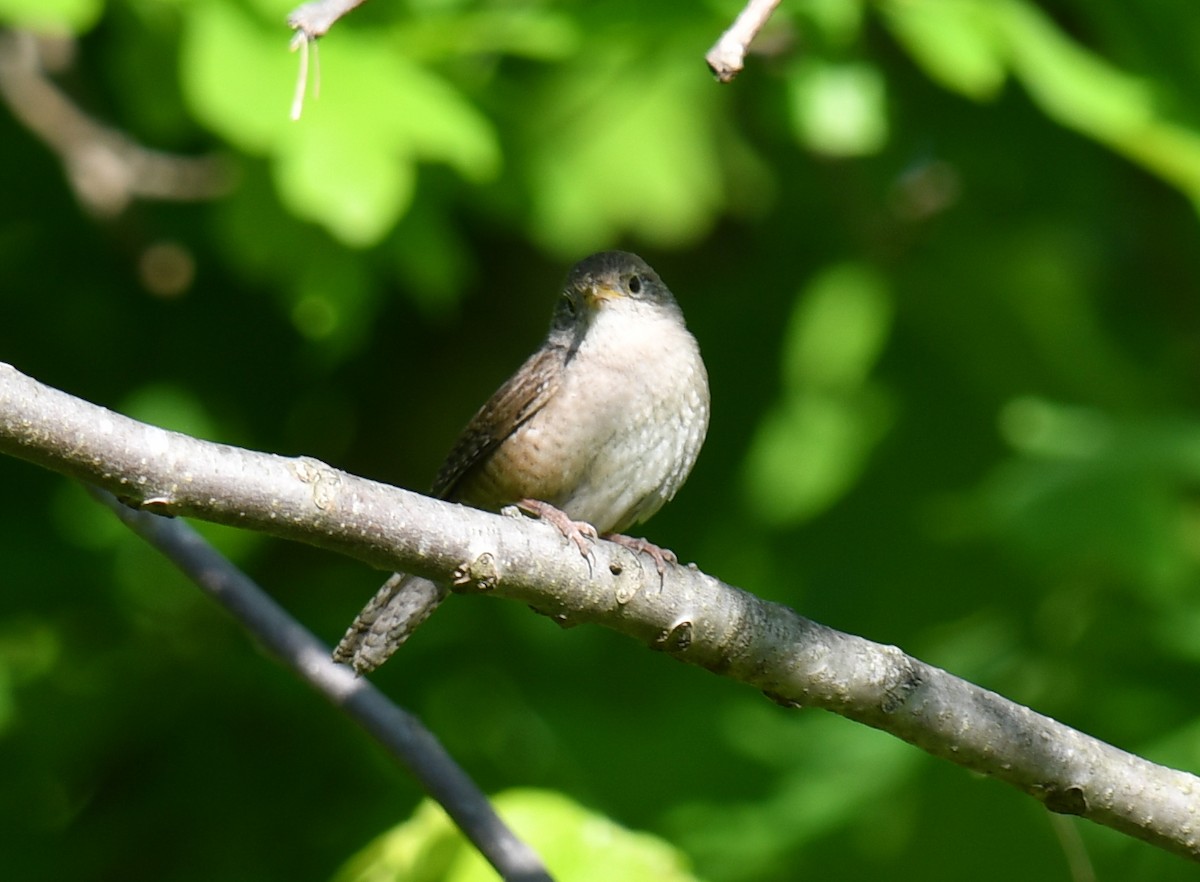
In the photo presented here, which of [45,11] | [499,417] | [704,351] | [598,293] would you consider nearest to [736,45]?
[45,11]

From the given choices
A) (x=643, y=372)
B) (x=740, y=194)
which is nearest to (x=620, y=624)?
(x=643, y=372)

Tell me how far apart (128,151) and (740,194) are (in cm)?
223

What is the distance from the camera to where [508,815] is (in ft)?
11.0

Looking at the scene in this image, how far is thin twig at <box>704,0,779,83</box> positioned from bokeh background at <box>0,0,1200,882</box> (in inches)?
59.7

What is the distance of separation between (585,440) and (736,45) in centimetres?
219

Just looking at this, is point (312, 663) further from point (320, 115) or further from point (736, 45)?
point (736, 45)

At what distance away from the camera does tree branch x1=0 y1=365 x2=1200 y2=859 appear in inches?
89.0

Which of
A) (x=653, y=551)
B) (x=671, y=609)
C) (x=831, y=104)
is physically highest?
(x=831, y=104)

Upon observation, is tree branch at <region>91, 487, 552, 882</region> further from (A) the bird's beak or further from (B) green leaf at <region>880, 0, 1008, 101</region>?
(B) green leaf at <region>880, 0, 1008, 101</region>

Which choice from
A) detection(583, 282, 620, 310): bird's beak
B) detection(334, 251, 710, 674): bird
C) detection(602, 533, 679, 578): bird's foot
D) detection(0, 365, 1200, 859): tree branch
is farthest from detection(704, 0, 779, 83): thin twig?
detection(583, 282, 620, 310): bird's beak

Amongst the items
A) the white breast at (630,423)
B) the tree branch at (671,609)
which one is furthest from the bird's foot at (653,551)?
the white breast at (630,423)

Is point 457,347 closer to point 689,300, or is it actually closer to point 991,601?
point 689,300

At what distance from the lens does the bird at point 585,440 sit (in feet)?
13.6

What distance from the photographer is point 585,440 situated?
4168mm
